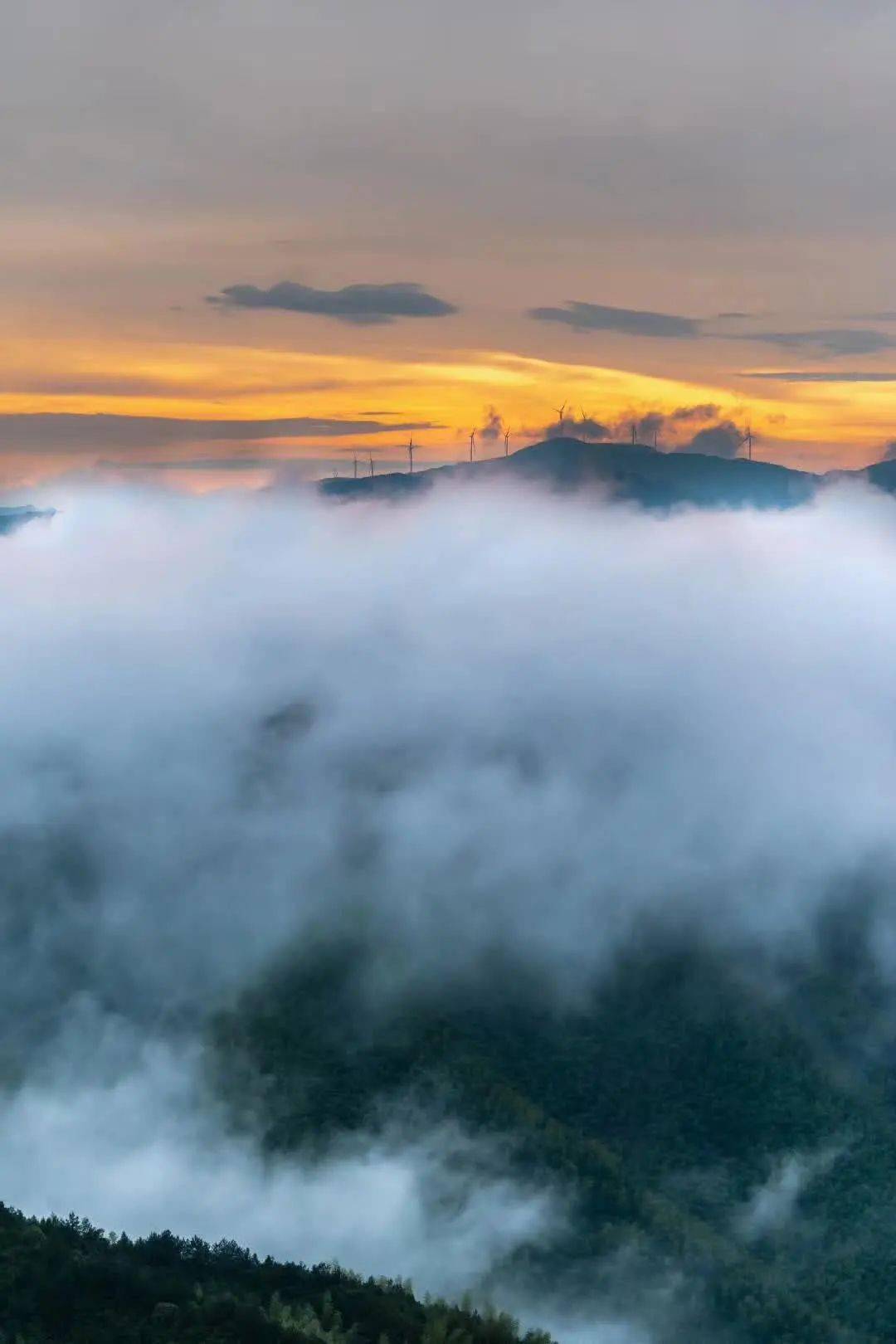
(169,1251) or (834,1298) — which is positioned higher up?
(169,1251)

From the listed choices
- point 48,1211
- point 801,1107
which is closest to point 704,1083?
point 801,1107

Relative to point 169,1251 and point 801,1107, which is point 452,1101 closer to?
point 801,1107

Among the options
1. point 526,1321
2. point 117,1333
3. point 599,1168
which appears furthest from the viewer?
point 599,1168

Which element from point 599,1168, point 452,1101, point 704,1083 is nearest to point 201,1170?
point 452,1101

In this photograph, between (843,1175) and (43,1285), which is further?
(843,1175)

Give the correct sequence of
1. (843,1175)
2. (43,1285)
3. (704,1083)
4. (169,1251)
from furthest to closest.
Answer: (704,1083) → (843,1175) → (169,1251) → (43,1285)

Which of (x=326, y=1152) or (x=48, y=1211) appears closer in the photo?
(x=326, y=1152)

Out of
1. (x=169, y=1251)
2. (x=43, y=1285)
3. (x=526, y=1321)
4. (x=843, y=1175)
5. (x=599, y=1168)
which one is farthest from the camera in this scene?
(x=843, y=1175)

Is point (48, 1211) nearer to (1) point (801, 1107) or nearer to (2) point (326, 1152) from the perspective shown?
(2) point (326, 1152)

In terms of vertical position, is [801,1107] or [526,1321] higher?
[801,1107]
